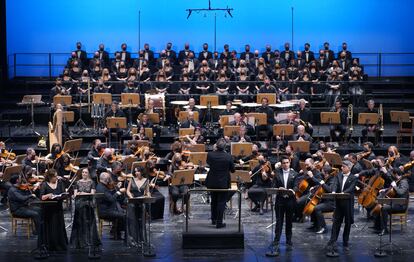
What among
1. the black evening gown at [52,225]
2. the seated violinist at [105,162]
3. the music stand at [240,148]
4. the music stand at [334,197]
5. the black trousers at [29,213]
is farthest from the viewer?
the music stand at [240,148]

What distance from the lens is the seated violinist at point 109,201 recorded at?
50.4ft

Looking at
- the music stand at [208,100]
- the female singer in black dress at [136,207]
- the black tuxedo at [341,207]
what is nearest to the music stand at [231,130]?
the music stand at [208,100]

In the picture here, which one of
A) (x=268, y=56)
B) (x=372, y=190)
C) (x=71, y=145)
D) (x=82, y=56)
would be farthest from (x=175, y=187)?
(x=82, y=56)

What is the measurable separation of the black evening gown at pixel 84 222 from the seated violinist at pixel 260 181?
4.08 metres

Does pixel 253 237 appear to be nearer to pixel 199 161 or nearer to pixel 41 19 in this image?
pixel 199 161

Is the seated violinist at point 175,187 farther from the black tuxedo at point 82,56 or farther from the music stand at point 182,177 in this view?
the black tuxedo at point 82,56

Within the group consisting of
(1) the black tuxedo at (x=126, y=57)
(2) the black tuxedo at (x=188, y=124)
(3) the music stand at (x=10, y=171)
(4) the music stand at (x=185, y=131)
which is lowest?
(3) the music stand at (x=10, y=171)

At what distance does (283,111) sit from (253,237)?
8495 mm

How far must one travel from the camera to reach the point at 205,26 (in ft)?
96.7

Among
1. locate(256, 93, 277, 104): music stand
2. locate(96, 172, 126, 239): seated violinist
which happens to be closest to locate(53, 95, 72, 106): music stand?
locate(256, 93, 277, 104): music stand

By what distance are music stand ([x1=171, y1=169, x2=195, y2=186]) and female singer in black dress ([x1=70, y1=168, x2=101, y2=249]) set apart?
2165 millimetres

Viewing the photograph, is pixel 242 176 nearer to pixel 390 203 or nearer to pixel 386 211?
pixel 386 211

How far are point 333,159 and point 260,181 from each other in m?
1.62

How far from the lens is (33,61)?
29.2 meters
